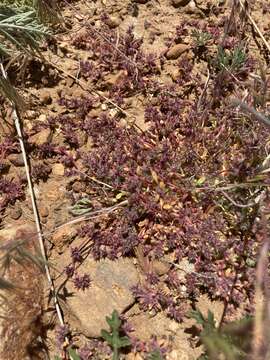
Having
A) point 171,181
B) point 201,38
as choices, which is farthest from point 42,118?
point 201,38

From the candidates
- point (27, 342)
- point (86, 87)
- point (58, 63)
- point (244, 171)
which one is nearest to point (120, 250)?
point (27, 342)

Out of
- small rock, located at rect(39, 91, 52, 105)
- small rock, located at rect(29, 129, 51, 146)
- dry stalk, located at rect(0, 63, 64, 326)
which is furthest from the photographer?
small rock, located at rect(39, 91, 52, 105)

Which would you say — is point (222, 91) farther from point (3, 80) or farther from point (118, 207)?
point (3, 80)

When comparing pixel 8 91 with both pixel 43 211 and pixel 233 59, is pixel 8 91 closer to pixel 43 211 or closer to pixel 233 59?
A: pixel 43 211

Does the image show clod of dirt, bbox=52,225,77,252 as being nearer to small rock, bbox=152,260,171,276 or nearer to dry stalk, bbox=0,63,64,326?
dry stalk, bbox=0,63,64,326

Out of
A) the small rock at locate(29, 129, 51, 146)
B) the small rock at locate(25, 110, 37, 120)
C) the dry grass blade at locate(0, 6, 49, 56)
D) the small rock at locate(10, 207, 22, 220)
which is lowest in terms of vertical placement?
the small rock at locate(10, 207, 22, 220)

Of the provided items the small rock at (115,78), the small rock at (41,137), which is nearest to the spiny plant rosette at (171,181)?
the small rock at (115,78)

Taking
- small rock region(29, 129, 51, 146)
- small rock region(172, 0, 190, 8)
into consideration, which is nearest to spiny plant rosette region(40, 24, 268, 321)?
small rock region(29, 129, 51, 146)
